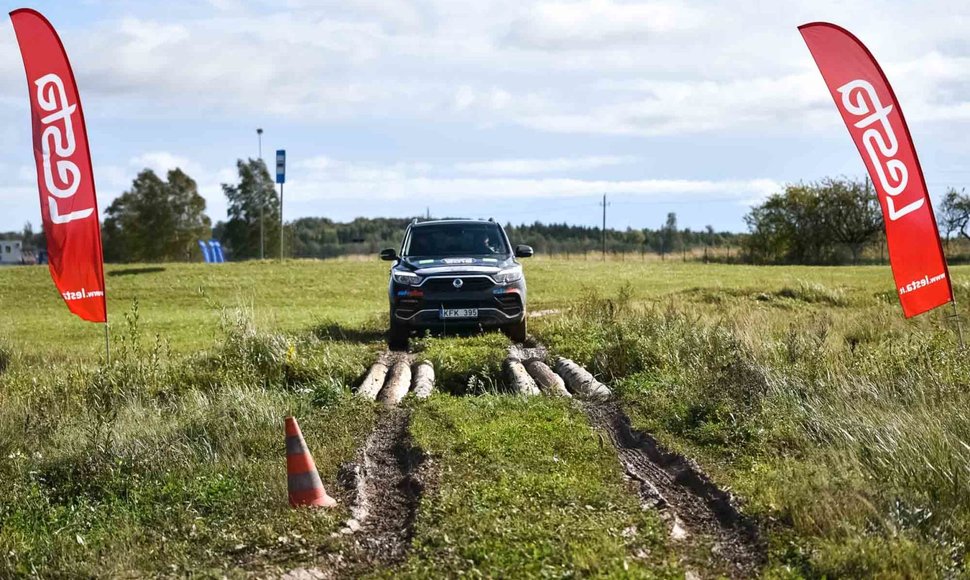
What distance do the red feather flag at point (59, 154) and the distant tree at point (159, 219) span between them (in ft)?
189

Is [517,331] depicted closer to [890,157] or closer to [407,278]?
[407,278]

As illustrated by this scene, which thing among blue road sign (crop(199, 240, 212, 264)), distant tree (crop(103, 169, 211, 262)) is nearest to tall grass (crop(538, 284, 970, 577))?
blue road sign (crop(199, 240, 212, 264))

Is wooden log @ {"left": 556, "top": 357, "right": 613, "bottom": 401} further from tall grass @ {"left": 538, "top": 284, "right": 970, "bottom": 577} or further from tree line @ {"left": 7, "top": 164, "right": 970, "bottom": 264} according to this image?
tree line @ {"left": 7, "top": 164, "right": 970, "bottom": 264}

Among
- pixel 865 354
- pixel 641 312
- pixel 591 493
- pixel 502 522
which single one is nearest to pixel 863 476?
pixel 591 493

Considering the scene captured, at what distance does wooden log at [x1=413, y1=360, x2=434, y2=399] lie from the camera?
454 inches

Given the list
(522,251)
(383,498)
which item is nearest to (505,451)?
(383,498)

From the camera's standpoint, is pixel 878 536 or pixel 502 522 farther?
pixel 502 522

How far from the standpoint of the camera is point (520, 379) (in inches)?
475

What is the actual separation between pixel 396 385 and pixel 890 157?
19.6 ft

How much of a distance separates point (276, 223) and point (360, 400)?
6282 centimetres

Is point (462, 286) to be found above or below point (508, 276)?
below

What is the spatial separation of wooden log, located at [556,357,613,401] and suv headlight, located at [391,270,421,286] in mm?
3136

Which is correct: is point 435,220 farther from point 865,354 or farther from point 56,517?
point 56,517

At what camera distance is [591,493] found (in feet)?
22.8
